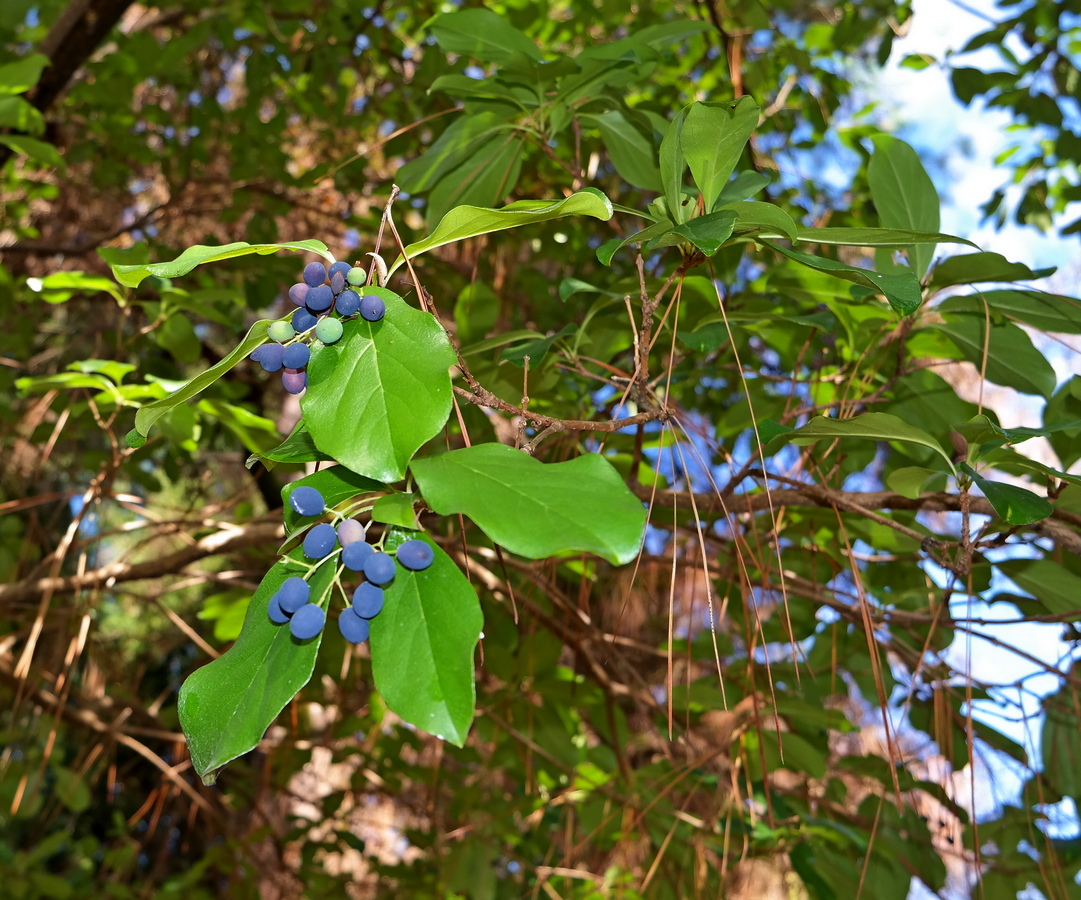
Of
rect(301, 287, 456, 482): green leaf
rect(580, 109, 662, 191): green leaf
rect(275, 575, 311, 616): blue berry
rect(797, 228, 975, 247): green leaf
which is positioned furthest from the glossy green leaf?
rect(275, 575, 311, 616): blue berry

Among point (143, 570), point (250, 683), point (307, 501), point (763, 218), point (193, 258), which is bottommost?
point (143, 570)

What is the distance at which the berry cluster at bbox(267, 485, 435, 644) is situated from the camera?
18.4 inches

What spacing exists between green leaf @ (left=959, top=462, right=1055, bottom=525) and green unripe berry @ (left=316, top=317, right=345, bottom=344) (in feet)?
1.58

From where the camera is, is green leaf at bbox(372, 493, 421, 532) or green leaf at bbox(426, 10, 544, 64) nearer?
green leaf at bbox(372, 493, 421, 532)

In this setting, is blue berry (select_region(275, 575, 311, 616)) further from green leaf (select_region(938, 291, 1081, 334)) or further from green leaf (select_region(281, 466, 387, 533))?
green leaf (select_region(938, 291, 1081, 334))

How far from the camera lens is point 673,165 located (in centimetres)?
63

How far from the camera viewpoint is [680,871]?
1.55 metres

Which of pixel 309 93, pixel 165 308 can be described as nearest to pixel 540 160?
pixel 309 93

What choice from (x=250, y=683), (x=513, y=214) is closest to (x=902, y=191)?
(x=513, y=214)

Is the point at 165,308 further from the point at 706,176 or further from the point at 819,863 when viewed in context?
the point at 819,863

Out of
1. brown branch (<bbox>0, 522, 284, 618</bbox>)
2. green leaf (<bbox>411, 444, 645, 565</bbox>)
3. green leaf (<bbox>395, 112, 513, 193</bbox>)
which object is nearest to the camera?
green leaf (<bbox>411, 444, 645, 565</bbox>)

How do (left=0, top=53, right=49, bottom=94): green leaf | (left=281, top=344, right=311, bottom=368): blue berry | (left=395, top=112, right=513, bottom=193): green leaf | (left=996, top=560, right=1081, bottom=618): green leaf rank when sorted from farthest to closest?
(left=0, top=53, right=49, bottom=94): green leaf, (left=395, top=112, right=513, bottom=193): green leaf, (left=996, top=560, right=1081, bottom=618): green leaf, (left=281, top=344, right=311, bottom=368): blue berry

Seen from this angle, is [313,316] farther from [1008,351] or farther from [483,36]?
[1008,351]

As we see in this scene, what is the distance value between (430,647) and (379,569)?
5 cm
